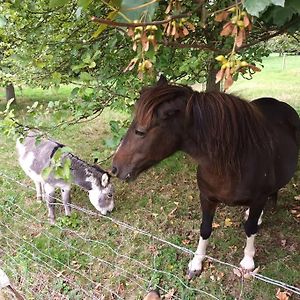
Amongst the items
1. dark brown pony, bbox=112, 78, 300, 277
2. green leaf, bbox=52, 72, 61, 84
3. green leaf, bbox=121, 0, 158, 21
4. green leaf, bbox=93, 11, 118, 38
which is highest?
green leaf, bbox=121, 0, 158, 21

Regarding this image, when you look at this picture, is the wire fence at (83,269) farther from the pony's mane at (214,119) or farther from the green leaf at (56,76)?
the green leaf at (56,76)

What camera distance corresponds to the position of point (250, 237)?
3363mm

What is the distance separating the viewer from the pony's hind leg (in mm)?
3230

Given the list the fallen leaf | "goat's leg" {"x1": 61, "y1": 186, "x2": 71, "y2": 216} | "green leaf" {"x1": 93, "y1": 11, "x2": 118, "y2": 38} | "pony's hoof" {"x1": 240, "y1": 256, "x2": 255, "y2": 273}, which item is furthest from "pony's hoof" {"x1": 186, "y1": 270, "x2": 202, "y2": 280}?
"green leaf" {"x1": 93, "y1": 11, "x2": 118, "y2": 38}

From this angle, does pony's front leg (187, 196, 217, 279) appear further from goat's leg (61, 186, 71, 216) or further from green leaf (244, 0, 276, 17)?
green leaf (244, 0, 276, 17)

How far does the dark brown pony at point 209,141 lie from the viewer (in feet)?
8.21

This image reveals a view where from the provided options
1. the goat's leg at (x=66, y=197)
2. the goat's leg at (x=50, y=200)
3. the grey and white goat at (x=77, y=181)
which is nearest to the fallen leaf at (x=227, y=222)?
the grey and white goat at (x=77, y=181)

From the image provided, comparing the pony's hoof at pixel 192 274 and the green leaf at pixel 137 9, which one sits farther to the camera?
the pony's hoof at pixel 192 274

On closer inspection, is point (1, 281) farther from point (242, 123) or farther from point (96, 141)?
point (96, 141)

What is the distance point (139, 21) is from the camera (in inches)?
41.3

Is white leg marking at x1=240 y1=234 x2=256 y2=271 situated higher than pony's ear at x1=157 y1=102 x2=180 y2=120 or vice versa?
pony's ear at x1=157 y1=102 x2=180 y2=120

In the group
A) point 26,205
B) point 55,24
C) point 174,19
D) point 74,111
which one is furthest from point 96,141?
point 174,19

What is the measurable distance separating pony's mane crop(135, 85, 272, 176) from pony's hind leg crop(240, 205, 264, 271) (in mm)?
633

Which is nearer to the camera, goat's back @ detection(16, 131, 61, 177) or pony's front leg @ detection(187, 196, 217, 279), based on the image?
pony's front leg @ detection(187, 196, 217, 279)
